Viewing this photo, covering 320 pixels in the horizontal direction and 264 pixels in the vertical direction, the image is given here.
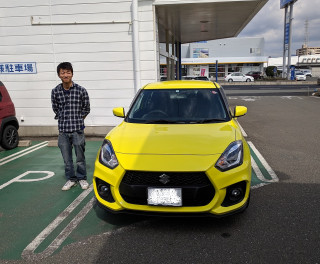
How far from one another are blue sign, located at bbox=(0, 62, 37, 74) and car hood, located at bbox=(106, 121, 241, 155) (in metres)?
5.09

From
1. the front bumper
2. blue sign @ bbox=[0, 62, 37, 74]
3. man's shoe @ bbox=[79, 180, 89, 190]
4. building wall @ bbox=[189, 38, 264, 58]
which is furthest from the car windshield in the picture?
building wall @ bbox=[189, 38, 264, 58]

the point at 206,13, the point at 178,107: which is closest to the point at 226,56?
the point at 206,13

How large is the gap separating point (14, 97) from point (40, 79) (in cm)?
93

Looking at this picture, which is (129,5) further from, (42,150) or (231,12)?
(42,150)

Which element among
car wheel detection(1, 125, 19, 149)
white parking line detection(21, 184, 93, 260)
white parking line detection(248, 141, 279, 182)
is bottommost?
white parking line detection(21, 184, 93, 260)

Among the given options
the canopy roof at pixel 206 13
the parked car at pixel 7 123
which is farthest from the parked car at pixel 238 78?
the parked car at pixel 7 123

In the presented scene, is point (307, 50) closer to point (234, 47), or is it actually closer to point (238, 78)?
point (234, 47)

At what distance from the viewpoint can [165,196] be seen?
8.95ft

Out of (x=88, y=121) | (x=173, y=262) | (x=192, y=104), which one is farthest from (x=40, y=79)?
(x=173, y=262)

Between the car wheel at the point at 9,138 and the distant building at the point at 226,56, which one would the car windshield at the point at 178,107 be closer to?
the car wheel at the point at 9,138

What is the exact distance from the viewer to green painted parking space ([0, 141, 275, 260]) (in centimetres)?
289

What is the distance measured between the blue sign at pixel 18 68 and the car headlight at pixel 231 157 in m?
6.34

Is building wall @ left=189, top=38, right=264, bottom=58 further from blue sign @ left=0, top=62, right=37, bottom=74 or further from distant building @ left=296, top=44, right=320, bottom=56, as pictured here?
distant building @ left=296, top=44, right=320, bottom=56

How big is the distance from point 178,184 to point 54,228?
1.52 metres
